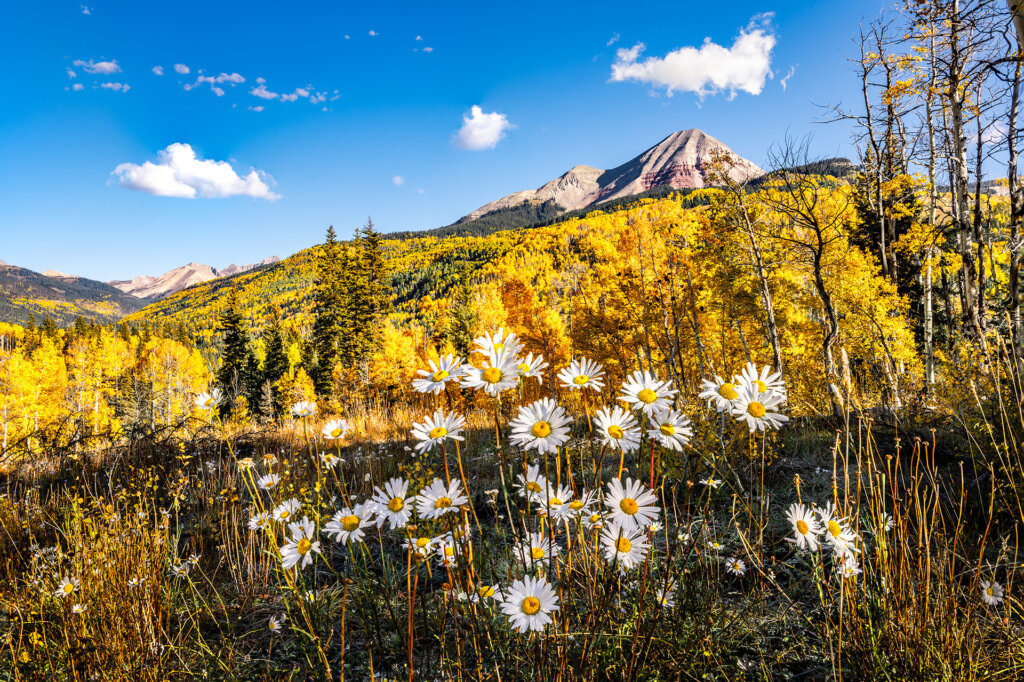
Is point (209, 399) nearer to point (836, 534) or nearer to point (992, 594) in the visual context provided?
point (836, 534)

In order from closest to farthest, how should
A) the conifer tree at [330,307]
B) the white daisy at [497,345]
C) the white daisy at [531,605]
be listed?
the white daisy at [531,605] → the white daisy at [497,345] → the conifer tree at [330,307]

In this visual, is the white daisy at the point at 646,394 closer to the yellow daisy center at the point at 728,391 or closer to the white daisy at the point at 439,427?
the yellow daisy center at the point at 728,391

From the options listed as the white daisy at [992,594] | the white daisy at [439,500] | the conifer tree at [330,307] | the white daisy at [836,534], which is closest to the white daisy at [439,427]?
the white daisy at [439,500]

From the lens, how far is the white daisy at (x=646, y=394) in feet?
3.76

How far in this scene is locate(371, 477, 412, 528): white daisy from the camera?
127 centimetres

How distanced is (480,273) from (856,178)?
9041 centimetres

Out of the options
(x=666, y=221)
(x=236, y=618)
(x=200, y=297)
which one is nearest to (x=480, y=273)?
(x=666, y=221)

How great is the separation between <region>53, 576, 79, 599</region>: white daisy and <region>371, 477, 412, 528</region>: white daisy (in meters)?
1.61

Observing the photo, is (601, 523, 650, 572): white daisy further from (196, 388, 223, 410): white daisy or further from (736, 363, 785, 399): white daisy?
(196, 388, 223, 410): white daisy

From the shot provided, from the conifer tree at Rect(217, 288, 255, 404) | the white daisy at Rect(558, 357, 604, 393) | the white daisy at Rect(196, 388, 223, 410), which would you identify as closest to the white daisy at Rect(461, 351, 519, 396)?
the white daisy at Rect(558, 357, 604, 393)

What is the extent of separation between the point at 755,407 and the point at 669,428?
23 cm

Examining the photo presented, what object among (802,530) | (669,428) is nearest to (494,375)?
(669,428)

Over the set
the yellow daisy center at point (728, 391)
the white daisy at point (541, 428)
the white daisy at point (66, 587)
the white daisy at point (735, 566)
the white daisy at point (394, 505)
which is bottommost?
the white daisy at point (735, 566)

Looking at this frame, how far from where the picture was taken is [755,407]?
1150mm
